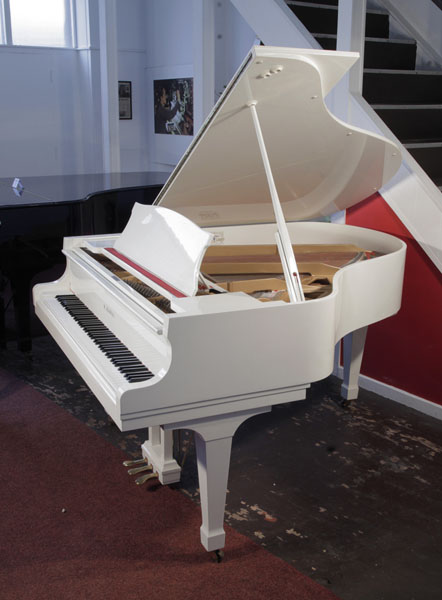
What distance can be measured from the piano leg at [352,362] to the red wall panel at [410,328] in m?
0.24

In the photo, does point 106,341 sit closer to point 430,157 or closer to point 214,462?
point 214,462

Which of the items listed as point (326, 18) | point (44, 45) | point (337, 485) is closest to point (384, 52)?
point (326, 18)

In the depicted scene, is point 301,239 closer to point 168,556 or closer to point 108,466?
point 108,466

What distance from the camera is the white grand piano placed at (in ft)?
6.61

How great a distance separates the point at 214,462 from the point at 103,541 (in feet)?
1.85

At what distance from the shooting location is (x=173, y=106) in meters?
8.82

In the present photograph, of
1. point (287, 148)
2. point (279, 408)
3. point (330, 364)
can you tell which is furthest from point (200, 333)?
point (279, 408)

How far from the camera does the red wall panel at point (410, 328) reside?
3.42 metres

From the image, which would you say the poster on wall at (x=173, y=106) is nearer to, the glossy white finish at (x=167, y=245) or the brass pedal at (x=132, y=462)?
the glossy white finish at (x=167, y=245)

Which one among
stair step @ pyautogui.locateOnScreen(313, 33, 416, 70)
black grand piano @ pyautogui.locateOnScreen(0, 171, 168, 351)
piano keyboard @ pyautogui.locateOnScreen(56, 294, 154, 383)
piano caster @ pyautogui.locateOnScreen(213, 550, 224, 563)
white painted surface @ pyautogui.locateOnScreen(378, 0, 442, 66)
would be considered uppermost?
white painted surface @ pyautogui.locateOnScreen(378, 0, 442, 66)

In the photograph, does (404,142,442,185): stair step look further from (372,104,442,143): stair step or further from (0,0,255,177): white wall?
(0,0,255,177): white wall

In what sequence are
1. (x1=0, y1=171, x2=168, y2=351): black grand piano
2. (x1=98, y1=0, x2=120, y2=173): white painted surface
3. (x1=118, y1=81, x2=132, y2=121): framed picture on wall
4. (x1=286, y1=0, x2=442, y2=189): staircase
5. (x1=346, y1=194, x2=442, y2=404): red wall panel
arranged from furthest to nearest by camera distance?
(x1=118, y1=81, x2=132, y2=121): framed picture on wall < (x1=98, y1=0, x2=120, y2=173): white painted surface < (x1=286, y1=0, x2=442, y2=189): staircase < (x1=0, y1=171, x2=168, y2=351): black grand piano < (x1=346, y1=194, x2=442, y2=404): red wall panel

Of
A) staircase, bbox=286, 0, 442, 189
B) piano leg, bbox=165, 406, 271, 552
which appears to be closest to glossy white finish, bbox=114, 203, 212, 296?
piano leg, bbox=165, 406, 271, 552

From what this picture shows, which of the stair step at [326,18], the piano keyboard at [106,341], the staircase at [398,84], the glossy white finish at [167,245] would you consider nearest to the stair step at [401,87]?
the staircase at [398,84]
